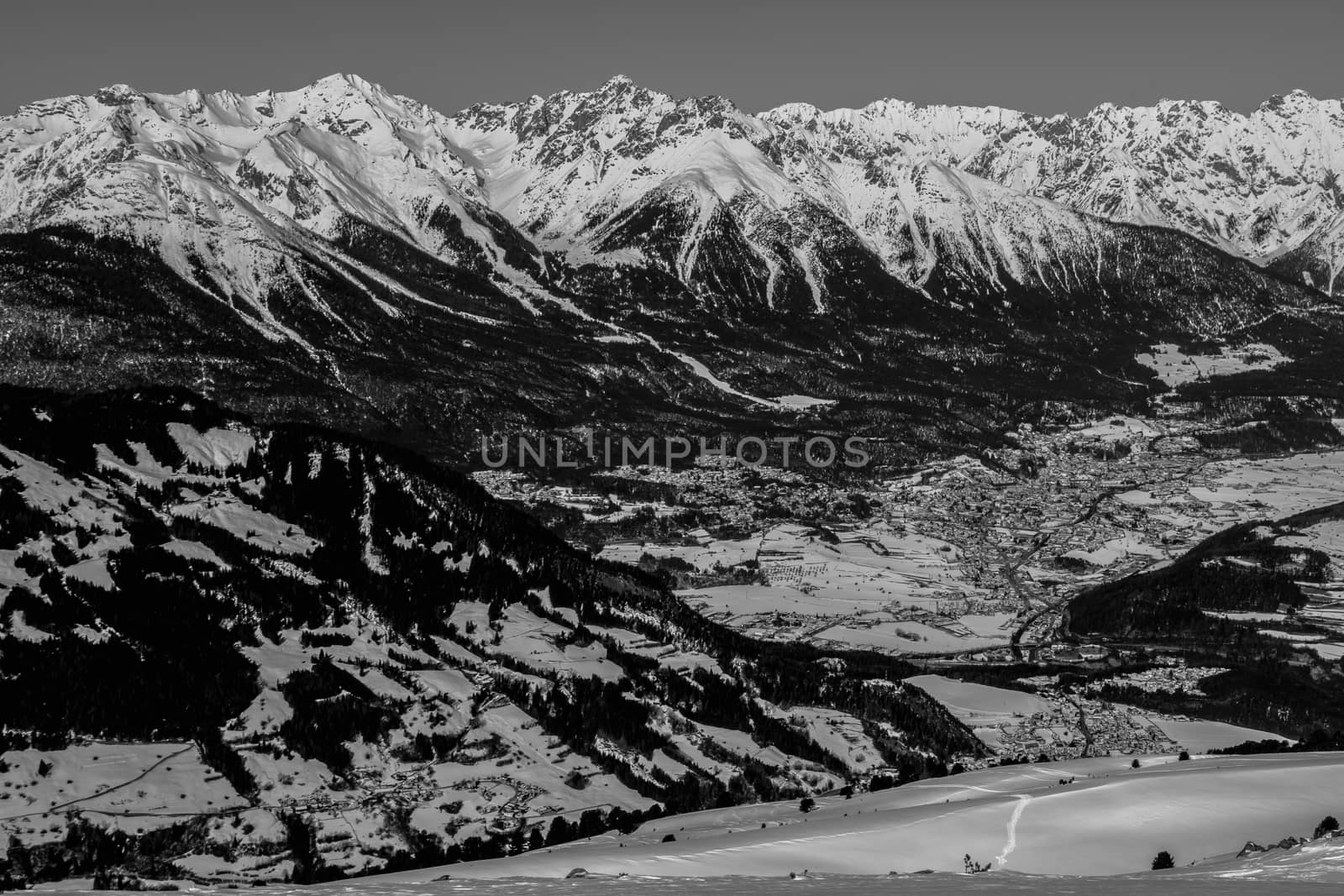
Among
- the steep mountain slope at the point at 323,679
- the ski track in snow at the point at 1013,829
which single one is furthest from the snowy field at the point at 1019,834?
the steep mountain slope at the point at 323,679

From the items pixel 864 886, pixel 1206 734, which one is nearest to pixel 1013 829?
pixel 864 886

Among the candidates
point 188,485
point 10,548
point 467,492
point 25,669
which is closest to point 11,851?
point 25,669

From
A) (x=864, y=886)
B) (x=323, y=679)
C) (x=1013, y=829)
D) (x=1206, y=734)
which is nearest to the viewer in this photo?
(x=864, y=886)

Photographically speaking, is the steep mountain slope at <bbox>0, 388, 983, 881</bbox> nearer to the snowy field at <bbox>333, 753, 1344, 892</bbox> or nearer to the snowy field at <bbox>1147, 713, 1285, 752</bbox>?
the snowy field at <bbox>333, 753, 1344, 892</bbox>

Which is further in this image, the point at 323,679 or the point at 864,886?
the point at 323,679

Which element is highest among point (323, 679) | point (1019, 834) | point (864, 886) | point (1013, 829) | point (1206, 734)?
point (323, 679)

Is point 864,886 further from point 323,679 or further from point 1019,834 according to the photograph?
point 323,679

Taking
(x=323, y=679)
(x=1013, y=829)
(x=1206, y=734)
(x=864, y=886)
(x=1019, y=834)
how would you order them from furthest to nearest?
(x=1206, y=734)
(x=323, y=679)
(x=1013, y=829)
(x=1019, y=834)
(x=864, y=886)

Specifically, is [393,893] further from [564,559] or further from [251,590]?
[564,559]
